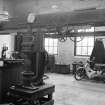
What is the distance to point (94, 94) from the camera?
515 centimetres

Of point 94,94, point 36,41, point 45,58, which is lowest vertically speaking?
point 94,94

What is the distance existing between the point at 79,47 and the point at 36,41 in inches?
257

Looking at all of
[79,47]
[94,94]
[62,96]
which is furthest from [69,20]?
[79,47]

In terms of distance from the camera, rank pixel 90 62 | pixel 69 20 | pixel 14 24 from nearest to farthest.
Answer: pixel 69 20 < pixel 14 24 < pixel 90 62

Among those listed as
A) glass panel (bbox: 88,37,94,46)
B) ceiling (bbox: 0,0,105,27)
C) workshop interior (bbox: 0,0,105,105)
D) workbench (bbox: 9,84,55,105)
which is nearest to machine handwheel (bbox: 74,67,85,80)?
workshop interior (bbox: 0,0,105,105)

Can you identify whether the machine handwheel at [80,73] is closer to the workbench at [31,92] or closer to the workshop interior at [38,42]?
the workshop interior at [38,42]

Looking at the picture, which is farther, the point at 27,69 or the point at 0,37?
the point at 0,37

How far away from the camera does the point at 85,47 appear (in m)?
9.09

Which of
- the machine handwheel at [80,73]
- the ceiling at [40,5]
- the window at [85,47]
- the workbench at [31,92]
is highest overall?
the ceiling at [40,5]

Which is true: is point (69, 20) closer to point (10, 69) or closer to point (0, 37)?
point (10, 69)

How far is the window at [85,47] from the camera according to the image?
898cm

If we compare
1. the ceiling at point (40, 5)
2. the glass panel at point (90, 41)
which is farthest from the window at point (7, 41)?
the ceiling at point (40, 5)

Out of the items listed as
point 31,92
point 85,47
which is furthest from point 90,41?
point 31,92

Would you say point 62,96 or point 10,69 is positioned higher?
point 10,69
